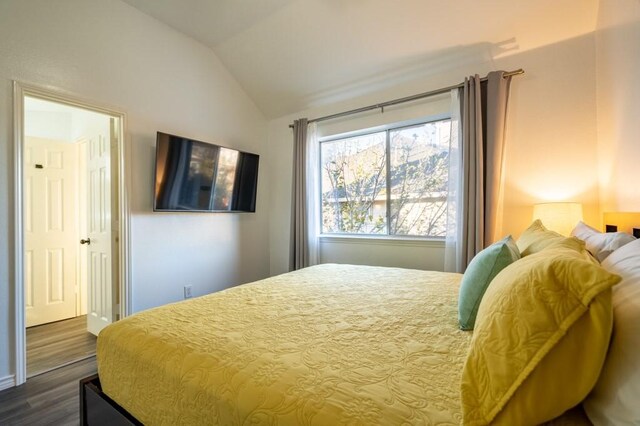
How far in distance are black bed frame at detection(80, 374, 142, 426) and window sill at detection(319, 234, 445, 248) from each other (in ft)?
8.58

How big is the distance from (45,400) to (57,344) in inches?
41.5

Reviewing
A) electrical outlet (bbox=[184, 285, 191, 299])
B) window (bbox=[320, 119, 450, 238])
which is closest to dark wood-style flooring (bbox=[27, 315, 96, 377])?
electrical outlet (bbox=[184, 285, 191, 299])

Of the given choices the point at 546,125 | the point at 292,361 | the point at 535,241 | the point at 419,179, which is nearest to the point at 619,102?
the point at 546,125

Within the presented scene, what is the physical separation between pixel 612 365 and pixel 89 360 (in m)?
3.24

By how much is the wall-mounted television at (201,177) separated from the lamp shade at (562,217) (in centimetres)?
299

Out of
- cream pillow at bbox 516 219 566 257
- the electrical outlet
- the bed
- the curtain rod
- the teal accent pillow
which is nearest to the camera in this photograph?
the bed

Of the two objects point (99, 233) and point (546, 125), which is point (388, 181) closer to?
point (546, 125)

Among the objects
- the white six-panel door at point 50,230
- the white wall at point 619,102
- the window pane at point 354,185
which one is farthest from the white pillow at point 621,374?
the white six-panel door at point 50,230

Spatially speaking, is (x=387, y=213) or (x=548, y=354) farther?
(x=387, y=213)

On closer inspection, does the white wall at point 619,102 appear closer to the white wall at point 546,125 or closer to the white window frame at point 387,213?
the white wall at point 546,125

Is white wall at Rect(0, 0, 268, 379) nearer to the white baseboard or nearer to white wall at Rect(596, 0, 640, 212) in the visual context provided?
the white baseboard

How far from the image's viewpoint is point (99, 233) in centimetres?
287

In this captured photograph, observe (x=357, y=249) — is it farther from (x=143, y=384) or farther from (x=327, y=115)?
(x=143, y=384)

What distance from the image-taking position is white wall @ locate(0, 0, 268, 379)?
2039 millimetres
